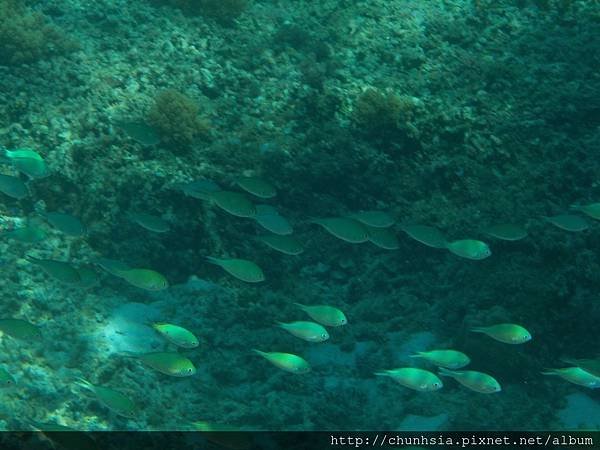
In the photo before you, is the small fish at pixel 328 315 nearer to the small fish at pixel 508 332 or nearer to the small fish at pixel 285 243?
the small fish at pixel 285 243

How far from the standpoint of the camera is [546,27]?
837cm

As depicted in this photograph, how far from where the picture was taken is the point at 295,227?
655 centimetres

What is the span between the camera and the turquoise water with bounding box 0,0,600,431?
17.6 ft

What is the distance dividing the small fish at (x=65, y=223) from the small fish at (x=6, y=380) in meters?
1.52

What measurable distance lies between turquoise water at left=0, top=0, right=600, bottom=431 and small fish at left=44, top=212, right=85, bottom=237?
0.02 m

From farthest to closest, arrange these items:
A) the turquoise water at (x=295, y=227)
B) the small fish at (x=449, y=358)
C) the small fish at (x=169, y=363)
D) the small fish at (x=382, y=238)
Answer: the small fish at (x=382, y=238) → the turquoise water at (x=295, y=227) → the small fish at (x=449, y=358) → the small fish at (x=169, y=363)

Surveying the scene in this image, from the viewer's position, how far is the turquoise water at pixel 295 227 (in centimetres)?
537

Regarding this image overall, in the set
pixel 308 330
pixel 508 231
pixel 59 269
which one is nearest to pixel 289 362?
pixel 308 330

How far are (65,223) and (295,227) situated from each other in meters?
2.65

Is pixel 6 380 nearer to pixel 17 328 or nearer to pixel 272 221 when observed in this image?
pixel 17 328

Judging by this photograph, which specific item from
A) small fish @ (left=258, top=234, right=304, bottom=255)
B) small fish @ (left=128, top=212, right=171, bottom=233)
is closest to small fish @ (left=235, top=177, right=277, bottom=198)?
small fish @ (left=258, top=234, right=304, bottom=255)

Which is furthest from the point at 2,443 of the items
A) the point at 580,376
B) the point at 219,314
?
the point at 580,376

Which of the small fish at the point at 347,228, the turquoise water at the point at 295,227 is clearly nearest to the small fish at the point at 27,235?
the turquoise water at the point at 295,227

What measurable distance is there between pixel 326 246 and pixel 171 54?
3936 millimetres
